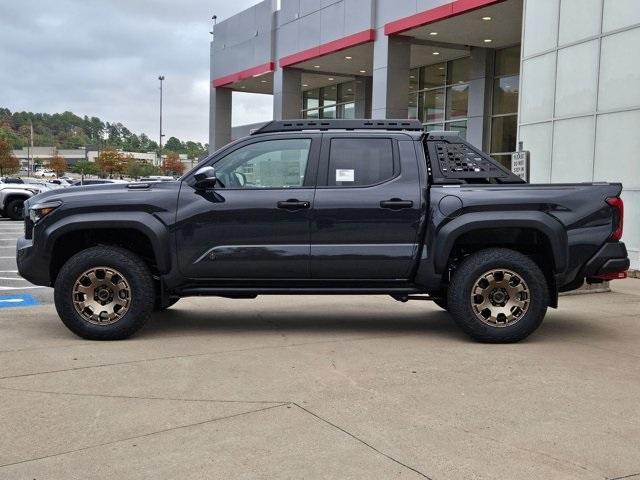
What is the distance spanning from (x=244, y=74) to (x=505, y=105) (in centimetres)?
1201

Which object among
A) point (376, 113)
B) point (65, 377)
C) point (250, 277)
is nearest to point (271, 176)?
point (250, 277)

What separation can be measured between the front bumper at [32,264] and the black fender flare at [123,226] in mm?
161

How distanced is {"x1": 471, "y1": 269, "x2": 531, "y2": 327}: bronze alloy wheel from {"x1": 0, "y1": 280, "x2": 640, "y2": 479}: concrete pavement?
0.26 m

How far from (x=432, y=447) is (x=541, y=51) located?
12.5 meters

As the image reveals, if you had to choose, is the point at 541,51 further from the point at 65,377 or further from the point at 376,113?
the point at 65,377

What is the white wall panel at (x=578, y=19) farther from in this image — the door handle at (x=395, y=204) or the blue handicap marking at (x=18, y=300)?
the blue handicap marking at (x=18, y=300)

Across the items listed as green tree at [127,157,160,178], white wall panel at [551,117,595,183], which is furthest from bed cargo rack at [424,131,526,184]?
green tree at [127,157,160,178]

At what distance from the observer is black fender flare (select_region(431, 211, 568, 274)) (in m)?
5.95

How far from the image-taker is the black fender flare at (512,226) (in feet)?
19.5

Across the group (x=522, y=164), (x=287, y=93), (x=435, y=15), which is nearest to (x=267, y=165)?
(x=522, y=164)

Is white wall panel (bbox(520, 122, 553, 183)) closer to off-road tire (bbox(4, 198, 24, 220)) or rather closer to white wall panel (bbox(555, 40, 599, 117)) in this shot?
white wall panel (bbox(555, 40, 599, 117))

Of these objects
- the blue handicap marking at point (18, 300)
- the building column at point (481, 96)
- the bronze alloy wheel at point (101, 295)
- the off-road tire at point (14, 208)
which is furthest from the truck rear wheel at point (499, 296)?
the off-road tire at point (14, 208)

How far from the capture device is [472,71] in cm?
2323

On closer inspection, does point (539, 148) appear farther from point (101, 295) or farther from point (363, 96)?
point (363, 96)
